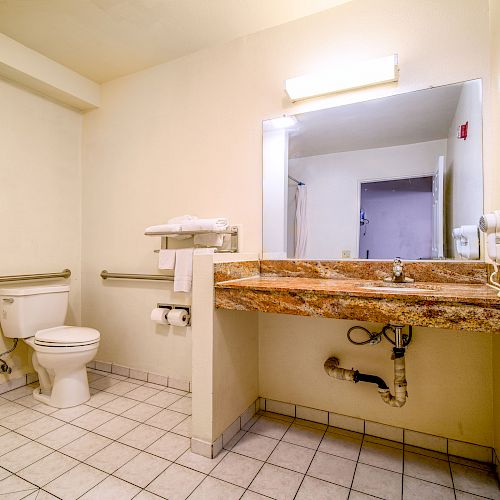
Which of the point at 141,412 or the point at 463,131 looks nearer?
the point at 463,131

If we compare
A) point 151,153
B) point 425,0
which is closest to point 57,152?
point 151,153

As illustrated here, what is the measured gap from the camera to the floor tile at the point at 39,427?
5.20 feet

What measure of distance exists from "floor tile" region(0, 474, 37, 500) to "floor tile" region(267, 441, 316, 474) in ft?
3.12

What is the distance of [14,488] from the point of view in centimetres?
121

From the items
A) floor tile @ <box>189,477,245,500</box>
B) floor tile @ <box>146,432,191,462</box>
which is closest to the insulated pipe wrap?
floor tile @ <box>189,477,245,500</box>

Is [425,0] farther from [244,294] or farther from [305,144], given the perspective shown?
[244,294]

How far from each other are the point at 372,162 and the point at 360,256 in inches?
19.7

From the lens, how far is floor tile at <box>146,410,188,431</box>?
5.51ft

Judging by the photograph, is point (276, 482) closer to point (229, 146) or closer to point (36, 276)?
point (229, 146)

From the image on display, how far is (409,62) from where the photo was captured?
5.00 ft

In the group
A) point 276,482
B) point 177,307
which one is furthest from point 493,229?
point 177,307

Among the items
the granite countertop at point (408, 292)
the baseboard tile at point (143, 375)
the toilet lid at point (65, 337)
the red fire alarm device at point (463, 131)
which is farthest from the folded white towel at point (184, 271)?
the red fire alarm device at point (463, 131)

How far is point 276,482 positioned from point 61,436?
3.53 ft

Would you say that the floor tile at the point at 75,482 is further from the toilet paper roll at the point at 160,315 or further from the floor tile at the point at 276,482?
the toilet paper roll at the point at 160,315
